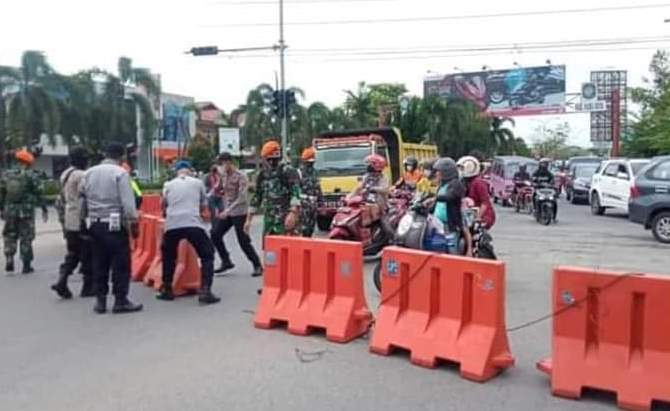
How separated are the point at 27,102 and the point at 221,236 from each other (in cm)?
3871

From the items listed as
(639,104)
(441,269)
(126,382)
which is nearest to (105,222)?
(126,382)

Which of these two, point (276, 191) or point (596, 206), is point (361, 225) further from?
point (596, 206)

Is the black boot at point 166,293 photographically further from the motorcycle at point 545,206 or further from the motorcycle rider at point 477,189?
the motorcycle at point 545,206

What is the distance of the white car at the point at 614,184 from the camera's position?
872 inches

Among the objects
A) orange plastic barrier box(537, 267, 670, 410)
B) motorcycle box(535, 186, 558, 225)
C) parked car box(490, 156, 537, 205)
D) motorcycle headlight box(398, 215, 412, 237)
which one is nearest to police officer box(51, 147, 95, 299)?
motorcycle headlight box(398, 215, 412, 237)

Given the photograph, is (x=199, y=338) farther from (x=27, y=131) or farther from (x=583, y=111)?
(x=583, y=111)

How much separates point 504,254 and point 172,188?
6.98 m

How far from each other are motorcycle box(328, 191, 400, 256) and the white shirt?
2349mm

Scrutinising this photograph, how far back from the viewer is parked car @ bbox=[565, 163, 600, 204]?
32.0m

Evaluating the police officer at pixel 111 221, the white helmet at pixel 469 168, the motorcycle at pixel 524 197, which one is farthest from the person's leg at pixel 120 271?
the motorcycle at pixel 524 197

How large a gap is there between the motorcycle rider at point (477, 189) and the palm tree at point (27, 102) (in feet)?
132

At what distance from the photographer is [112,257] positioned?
9062 millimetres

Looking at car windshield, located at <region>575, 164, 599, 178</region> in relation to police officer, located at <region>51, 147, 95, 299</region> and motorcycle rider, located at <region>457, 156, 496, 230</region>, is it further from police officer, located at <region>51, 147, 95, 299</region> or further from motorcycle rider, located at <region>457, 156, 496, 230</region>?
police officer, located at <region>51, 147, 95, 299</region>

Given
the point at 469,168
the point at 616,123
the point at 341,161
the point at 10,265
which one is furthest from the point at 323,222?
the point at 616,123
